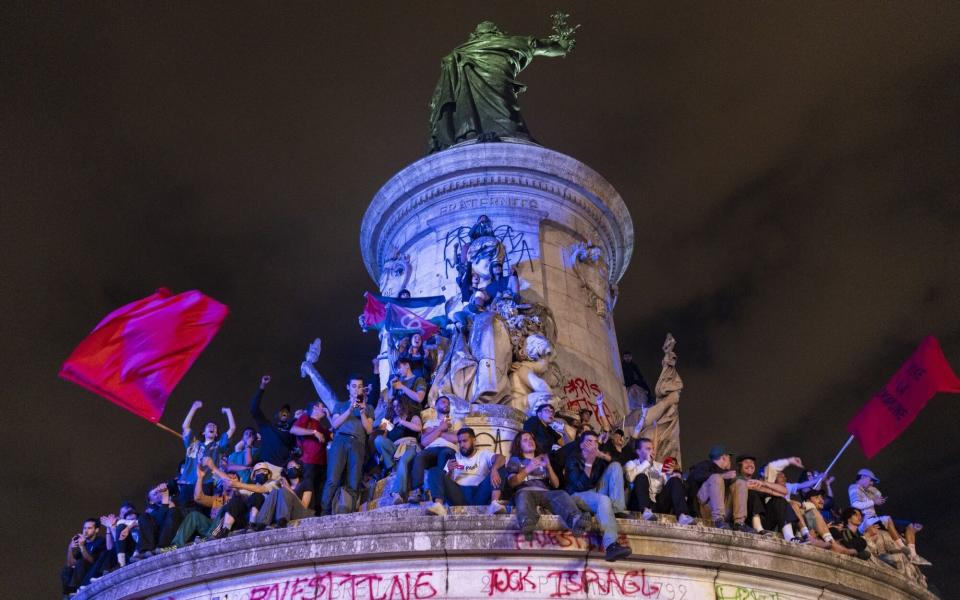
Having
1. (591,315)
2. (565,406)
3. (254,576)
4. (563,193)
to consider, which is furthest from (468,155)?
(254,576)

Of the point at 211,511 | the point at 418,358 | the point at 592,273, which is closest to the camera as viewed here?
the point at 211,511

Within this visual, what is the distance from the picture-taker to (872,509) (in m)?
14.2

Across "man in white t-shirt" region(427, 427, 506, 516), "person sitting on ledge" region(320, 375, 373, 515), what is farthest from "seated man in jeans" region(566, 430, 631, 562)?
"person sitting on ledge" region(320, 375, 373, 515)

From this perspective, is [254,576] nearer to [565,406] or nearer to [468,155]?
[565,406]

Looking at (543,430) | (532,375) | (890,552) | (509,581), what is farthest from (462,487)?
(890,552)

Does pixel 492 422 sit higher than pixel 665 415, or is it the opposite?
pixel 665 415

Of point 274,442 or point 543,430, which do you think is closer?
point 543,430

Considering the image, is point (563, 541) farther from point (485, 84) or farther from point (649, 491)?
point (485, 84)

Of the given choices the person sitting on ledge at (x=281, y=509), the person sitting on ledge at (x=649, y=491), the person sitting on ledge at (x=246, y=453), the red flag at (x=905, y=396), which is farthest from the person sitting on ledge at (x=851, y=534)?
the person sitting on ledge at (x=246, y=453)

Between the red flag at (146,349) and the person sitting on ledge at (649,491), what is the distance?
24.5ft

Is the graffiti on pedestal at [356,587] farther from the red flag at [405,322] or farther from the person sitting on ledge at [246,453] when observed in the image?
the red flag at [405,322]

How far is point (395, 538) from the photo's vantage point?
10.4 m

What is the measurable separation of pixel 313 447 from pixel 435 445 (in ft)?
5.63

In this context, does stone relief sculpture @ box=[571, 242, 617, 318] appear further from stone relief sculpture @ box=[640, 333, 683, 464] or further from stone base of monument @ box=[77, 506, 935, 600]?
stone base of monument @ box=[77, 506, 935, 600]
